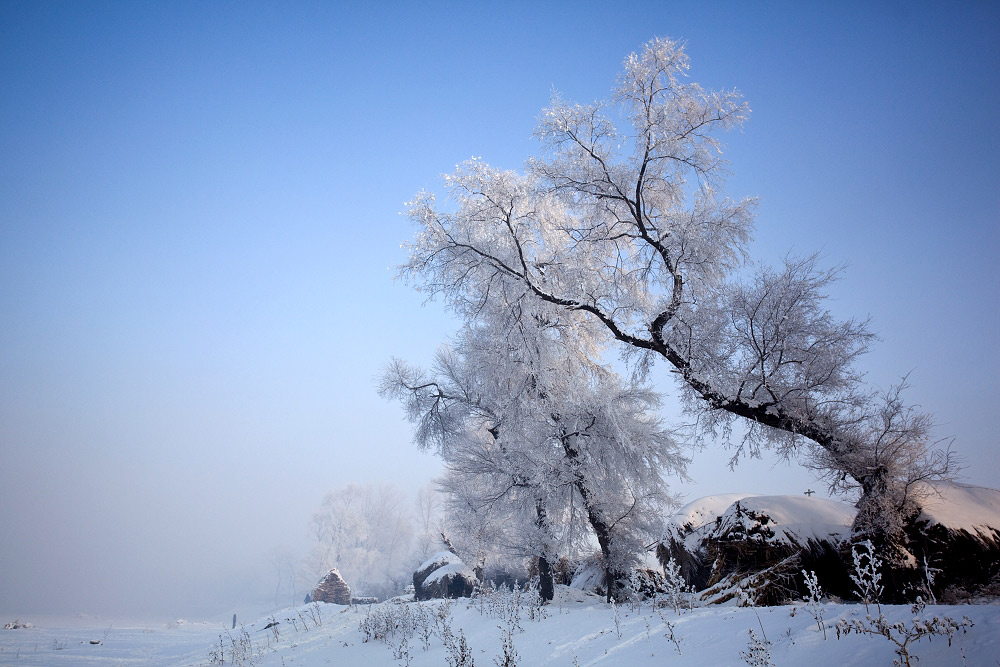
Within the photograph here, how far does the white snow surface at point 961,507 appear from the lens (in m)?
7.46

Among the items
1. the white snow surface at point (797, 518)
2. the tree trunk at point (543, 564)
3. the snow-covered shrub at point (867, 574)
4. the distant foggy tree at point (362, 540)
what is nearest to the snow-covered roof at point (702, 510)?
the white snow surface at point (797, 518)

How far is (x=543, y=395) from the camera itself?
12.1 meters

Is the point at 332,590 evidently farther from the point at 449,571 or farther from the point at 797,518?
the point at 797,518

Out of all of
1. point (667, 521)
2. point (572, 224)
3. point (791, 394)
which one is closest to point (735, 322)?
point (791, 394)

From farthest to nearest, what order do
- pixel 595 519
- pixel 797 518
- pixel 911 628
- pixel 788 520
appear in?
pixel 595 519 → pixel 797 518 → pixel 788 520 → pixel 911 628

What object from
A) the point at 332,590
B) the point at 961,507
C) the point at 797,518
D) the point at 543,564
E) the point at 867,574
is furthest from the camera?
the point at 332,590

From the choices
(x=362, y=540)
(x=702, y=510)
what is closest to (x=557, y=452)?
(x=702, y=510)

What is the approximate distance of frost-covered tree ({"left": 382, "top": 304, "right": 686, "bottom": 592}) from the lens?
11.2 metres

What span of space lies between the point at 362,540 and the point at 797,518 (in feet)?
155

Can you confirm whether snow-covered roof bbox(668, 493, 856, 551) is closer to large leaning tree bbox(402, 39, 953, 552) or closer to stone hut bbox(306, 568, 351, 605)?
large leaning tree bbox(402, 39, 953, 552)

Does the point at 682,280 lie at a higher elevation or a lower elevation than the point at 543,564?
higher

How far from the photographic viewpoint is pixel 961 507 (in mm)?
7898

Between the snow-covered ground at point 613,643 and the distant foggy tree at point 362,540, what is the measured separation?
120ft

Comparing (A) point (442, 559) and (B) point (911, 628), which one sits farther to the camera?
(A) point (442, 559)
